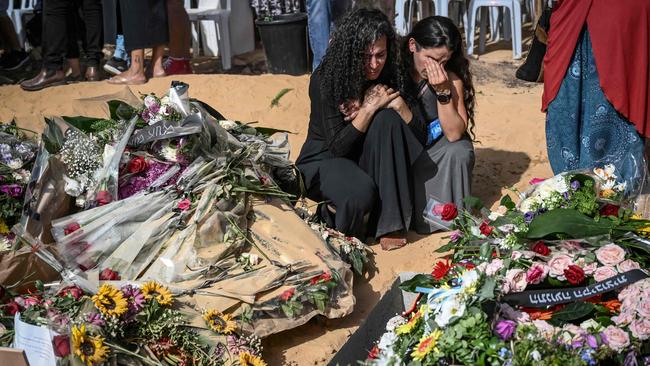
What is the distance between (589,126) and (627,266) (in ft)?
6.28

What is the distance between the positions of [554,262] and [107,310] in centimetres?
164

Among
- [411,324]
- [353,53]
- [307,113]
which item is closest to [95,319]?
[411,324]

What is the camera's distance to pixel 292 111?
6301 millimetres

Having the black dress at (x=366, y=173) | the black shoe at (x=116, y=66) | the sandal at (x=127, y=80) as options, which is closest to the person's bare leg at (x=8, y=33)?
the black shoe at (x=116, y=66)

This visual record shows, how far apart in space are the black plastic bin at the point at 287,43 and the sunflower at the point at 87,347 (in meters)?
4.73

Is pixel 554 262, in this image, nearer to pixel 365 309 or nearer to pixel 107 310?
pixel 365 309

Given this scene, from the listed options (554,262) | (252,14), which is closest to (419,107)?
(554,262)

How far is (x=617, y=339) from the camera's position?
94.9 inches

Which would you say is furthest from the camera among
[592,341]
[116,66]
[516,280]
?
[116,66]

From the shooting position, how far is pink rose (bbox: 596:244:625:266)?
8.99 feet

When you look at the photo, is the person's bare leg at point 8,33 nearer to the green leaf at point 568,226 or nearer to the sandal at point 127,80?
the sandal at point 127,80

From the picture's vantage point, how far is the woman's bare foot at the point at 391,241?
4.29m

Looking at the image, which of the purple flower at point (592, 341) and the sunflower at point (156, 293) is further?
the sunflower at point (156, 293)

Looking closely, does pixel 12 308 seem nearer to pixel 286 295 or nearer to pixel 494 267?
pixel 286 295
